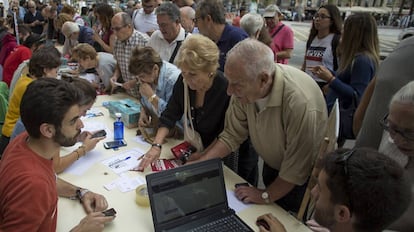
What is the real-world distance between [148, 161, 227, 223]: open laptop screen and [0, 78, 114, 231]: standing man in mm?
248

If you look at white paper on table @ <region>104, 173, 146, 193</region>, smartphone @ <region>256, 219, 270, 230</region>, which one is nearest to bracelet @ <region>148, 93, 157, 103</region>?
white paper on table @ <region>104, 173, 146, 193</region>

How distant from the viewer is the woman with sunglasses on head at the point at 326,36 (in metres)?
2.99

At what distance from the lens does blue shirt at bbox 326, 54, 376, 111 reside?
222 cm

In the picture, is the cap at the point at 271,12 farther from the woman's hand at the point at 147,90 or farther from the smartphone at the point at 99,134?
the smartphone at the point at 99,134

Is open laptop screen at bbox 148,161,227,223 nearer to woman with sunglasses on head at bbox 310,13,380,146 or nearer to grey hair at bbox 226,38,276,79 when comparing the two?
grey hair at bbox 226,38,276,79

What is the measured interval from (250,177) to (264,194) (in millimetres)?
712

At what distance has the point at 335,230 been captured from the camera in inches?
38.7

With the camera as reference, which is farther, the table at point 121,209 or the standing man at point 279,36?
the standing man at point 279,36

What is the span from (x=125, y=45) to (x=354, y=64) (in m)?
2.08

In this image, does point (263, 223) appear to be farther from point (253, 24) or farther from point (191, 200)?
→ point (253, 24)

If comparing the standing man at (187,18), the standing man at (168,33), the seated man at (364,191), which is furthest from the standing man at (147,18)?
the seated man at (364,191)

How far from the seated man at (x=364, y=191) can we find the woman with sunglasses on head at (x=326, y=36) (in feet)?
7.12

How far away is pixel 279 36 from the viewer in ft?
12.7

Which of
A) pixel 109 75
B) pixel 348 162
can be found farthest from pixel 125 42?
pixel 348 162
